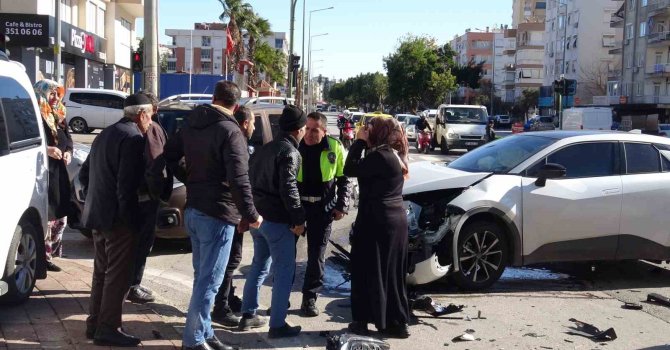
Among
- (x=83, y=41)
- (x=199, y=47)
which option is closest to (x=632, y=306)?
(x=83, y=41)

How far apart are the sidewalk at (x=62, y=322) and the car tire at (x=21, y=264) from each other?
13 cm

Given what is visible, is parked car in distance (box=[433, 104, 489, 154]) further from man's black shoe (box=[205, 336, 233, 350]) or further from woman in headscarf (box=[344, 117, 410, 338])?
man's black shoe (box=[205, 336, 233, 350])

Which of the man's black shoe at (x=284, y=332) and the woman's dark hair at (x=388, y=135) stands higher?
the woman's dark hair at (x=388, y=135)

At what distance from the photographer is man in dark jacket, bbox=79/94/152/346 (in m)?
5.09

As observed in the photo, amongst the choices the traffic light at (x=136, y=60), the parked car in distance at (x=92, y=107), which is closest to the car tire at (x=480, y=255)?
the traffic light at (x=136, y=60)

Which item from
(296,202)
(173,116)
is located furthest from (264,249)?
(173,116)

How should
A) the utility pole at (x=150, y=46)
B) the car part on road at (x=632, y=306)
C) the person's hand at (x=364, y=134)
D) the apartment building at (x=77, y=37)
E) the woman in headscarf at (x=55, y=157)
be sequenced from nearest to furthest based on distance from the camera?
the person's hand at (x=364, y=134), the woman in headscarf at (x=55, y=157), the car part on road at (x=632, y=306), the utility pole at (x=150, y=46), the apartment building at (x=77, y=37)

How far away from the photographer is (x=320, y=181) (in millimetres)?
6215

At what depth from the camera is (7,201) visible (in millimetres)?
5340

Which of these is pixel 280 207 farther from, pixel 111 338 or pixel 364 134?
pixel 111 338

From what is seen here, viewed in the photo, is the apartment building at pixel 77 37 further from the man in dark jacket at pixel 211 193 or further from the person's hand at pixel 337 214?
the man in dark jacket at pixel 211 193

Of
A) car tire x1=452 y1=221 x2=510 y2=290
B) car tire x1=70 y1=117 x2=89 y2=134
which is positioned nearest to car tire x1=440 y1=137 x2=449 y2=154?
car tire x1=70 y1=117 x2=89 y2=134

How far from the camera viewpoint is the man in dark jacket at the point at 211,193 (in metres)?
4.89

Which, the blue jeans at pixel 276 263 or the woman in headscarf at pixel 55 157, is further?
the woman in headscarf at pixel 55 157
